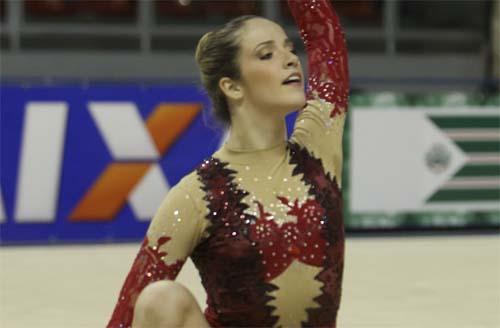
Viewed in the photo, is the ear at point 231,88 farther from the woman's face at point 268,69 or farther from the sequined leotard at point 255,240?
the sequined leotard at point 255,240

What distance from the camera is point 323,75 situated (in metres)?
2.68

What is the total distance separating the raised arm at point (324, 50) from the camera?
2.66m

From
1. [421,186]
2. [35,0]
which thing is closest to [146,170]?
[421,186]

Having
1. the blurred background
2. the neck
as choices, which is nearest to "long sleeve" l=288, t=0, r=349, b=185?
the neck

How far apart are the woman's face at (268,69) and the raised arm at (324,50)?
162mm

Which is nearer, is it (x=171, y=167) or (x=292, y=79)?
(x=292, y=79)

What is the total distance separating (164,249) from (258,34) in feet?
1.90

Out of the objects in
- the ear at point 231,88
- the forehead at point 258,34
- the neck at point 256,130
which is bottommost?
the neck at point 256,130

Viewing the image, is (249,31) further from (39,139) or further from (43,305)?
(39,139)

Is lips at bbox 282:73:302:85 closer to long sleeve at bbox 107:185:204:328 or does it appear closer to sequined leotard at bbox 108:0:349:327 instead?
sequined leotard at bbox 108:0:349:327

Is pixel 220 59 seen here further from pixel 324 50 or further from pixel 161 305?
pixel 161 305

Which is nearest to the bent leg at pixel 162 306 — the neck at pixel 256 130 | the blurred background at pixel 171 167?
the neck at pixel 256 130

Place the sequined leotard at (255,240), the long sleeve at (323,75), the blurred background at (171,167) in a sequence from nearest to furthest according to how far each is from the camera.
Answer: the sequined leotard at (255,240) → the long sleeve at (323,75) → the blurred background at (171,167)

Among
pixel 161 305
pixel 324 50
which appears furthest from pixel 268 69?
pixel 161 305
